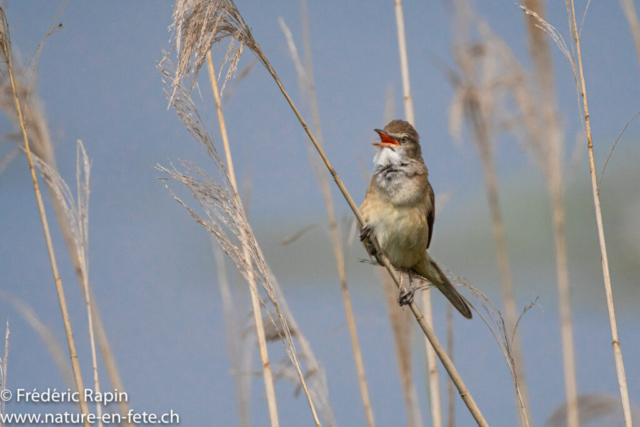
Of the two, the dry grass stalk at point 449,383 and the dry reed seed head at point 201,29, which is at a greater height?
the dry reed seed head at point 201,29

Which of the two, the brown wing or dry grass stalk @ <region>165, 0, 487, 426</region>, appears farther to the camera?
the brown wing

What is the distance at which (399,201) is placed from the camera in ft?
7.32

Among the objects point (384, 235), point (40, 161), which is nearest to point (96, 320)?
point (40, 161)

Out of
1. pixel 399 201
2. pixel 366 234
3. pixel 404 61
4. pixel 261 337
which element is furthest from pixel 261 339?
pixel 404 61

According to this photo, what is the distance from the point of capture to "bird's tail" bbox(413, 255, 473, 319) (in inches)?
90.2

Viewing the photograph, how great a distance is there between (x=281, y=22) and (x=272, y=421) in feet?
5.16

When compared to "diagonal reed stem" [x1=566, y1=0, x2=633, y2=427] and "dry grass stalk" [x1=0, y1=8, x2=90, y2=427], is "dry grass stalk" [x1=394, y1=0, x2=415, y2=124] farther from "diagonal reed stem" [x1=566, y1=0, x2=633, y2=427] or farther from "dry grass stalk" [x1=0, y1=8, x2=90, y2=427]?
"dry grass stalk" [x1=0, y1=8, x2=90, y2=427]

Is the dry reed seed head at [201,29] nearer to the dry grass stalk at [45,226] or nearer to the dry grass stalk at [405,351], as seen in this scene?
the dry grass stalk at [45,226]

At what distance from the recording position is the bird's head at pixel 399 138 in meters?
2.23

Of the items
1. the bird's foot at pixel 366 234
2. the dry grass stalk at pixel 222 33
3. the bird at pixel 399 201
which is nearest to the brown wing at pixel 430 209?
the bird at pixel 399 201

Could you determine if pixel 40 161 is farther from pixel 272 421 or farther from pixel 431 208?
pixel 431 208

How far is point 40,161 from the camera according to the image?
190 centimetres

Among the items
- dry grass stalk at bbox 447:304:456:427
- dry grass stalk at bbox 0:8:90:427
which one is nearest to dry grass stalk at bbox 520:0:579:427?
dry grass stalk at bbox 447:304:456:427

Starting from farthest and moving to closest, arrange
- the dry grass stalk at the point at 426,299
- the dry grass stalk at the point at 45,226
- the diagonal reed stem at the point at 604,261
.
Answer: the dry grass stalk at the point at 426,299
the dry grass stalk at the point at 45,226
the diagonal reed stem at the point at 604,261
